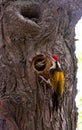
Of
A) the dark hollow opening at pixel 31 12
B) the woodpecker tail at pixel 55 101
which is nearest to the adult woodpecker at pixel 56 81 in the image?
the woodpecker tail at pixel 55 101

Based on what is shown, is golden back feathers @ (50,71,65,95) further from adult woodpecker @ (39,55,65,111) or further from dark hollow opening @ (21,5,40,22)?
dark hollow opening @ (21,5,40,22)

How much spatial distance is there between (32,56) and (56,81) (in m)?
0.29

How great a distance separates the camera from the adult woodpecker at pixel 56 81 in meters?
2.11

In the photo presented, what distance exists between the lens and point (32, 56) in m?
2.20

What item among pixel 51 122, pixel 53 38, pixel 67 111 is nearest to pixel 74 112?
pixel 67 111

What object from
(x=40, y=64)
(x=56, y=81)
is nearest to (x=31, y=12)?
(x=40, y=64)

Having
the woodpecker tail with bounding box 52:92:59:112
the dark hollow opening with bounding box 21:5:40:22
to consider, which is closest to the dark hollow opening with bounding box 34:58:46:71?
the woodpecker tail with bounding box 52:92:59:112

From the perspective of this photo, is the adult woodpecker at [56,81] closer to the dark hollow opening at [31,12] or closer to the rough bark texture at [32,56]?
the rough bark texture at [32,56]

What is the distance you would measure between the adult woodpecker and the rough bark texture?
46 millimetres

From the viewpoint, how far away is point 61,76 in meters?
2.19

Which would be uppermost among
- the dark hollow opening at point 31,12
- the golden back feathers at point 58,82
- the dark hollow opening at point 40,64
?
the dark hollow opening at point 31,12

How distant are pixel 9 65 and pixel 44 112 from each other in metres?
0.49

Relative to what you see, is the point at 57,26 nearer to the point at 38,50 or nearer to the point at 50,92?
the point at 38,50

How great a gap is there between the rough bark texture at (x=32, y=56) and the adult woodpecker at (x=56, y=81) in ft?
0.15
